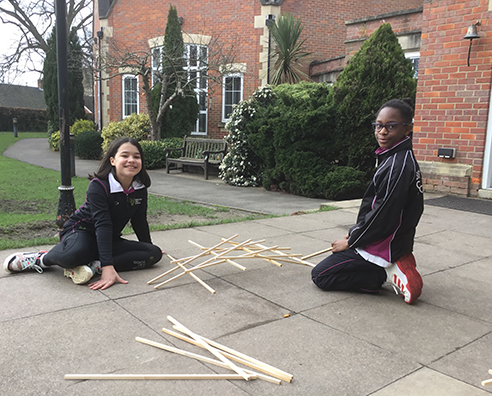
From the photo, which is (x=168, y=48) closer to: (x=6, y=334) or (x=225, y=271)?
(x=225, y=271)

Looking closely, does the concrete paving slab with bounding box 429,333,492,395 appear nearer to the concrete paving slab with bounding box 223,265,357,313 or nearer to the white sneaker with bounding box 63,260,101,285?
the concrete paving slab with bounding box 223,265,357,313

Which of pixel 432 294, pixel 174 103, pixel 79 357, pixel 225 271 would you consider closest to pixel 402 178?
pixel 432 294

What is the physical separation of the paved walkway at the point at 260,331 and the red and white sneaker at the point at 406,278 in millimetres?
103

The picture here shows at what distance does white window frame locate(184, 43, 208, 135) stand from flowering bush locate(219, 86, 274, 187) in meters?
4.09

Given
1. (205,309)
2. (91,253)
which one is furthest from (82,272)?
(205,309)

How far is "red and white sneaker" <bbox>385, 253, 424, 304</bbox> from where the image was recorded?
346 cm

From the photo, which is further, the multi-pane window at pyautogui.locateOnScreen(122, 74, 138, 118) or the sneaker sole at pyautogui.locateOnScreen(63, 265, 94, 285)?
the multi-pane window at pyautogui.locateOnScreen(122, 74, 138, 118)

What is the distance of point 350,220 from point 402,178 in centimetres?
353

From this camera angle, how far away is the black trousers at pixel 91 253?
3.79m

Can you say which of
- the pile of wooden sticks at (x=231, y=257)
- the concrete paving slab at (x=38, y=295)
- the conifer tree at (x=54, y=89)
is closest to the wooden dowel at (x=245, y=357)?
the pile of wooden sticks at (x=231, y=257)

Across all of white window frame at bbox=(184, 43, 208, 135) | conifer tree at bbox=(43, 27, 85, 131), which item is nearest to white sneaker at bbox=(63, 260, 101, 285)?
white window frame at bbox=(184, 43, 208, 135)

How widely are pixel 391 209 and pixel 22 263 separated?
312 cm

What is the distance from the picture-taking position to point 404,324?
316 centimetres

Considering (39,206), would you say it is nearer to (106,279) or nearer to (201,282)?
(106,279)
